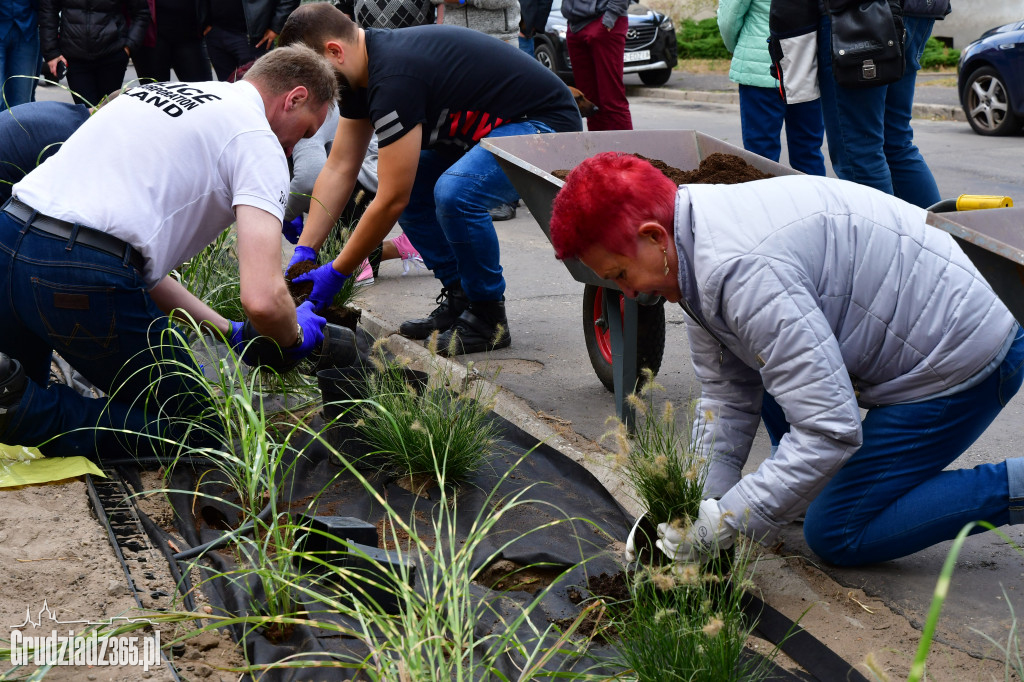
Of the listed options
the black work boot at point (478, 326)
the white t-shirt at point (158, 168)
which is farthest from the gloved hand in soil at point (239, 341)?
the black work boot at point (478, 326)

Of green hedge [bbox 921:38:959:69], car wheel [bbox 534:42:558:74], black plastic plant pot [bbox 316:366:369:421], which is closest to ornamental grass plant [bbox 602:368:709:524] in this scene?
black plastic plant pot [bbox 316:366:369:421]

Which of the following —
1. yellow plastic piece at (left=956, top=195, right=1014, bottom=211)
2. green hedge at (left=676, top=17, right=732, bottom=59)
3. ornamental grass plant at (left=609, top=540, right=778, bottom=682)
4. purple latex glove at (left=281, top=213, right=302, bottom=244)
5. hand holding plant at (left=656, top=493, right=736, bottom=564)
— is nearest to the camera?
ornamental grass plant at (left=609, top=540, right=778, bottom=682)

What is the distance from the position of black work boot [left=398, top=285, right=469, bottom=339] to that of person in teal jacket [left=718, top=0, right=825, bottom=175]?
5.92ft

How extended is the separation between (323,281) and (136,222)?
1.11 m

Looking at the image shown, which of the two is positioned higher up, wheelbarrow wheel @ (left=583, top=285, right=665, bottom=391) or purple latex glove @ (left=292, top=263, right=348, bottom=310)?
purple latex glove @ (left=292, top=263, right=348, bottom=310)

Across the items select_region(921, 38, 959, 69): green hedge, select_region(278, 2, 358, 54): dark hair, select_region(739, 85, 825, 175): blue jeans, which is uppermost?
select_region(278, 2, 358, 54): dark hair

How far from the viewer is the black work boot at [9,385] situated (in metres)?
3.06

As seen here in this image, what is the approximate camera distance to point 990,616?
2.47 meters

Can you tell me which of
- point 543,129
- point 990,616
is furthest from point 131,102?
point 990,616

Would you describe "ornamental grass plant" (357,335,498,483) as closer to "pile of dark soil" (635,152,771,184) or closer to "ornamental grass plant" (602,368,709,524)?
"ornamental grass plant" (602,368,709,524)

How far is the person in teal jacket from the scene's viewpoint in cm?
536

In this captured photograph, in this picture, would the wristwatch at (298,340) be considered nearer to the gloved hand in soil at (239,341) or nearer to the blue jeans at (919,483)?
the gloved hand in soil at (239,341)

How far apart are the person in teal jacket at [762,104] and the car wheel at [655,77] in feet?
31.3

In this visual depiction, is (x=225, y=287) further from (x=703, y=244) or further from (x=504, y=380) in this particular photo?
(x=703, y=244)
